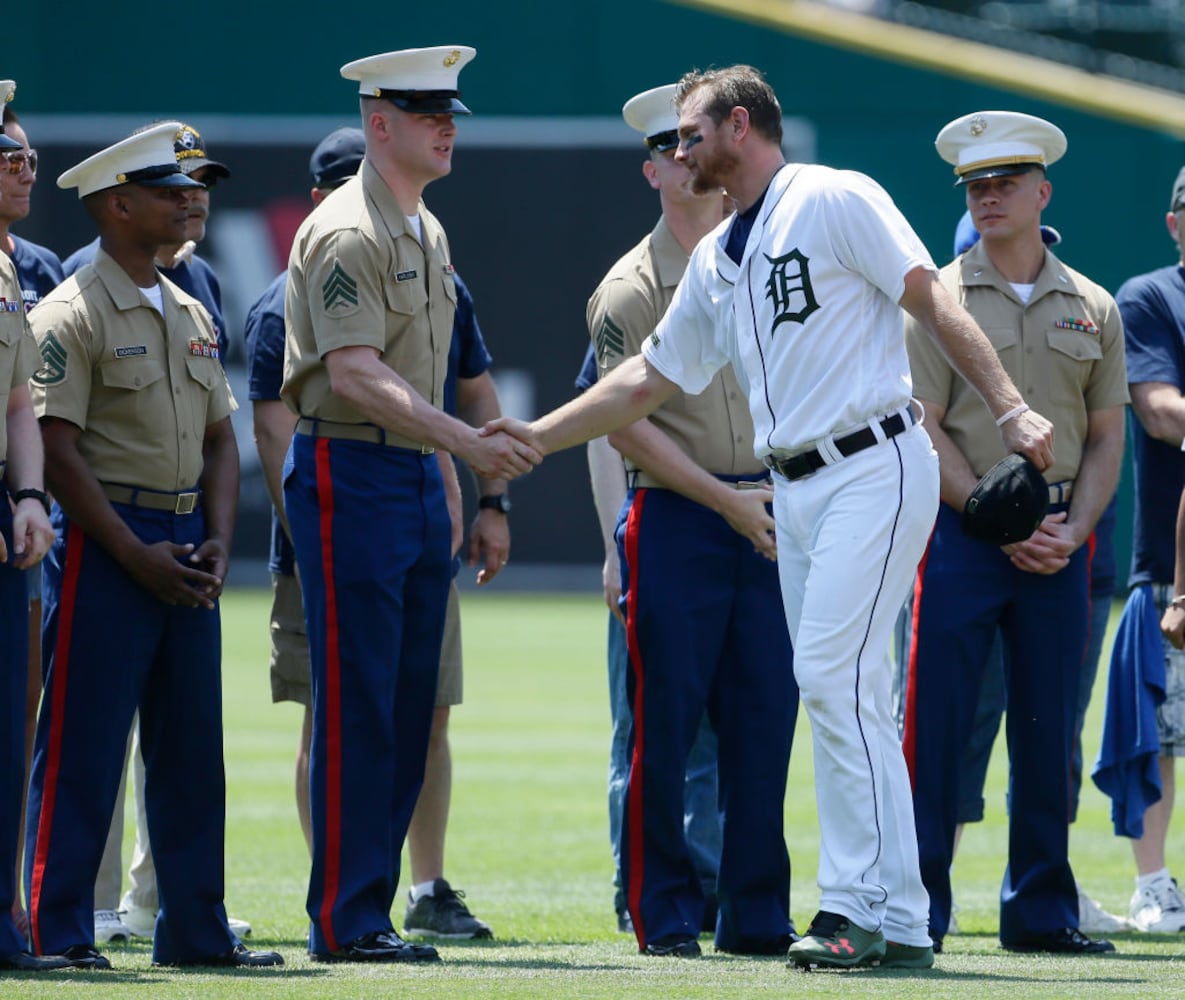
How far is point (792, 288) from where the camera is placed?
213 inches

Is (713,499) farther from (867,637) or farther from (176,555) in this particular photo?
(176,555)

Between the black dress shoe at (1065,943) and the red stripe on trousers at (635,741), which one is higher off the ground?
the red stripe on trousers at (635,741)

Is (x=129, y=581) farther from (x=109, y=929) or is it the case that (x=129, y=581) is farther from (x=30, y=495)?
(x=109, y=929)

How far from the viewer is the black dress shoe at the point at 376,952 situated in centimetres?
560

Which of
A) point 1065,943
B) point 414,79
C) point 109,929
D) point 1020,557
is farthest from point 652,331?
point 109,929

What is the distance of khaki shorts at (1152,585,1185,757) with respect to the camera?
717 cm

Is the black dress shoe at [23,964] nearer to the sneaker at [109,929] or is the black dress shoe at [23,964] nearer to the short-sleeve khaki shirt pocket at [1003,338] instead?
the sneaker at [109,929]

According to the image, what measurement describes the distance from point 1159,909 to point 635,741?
2073 mm

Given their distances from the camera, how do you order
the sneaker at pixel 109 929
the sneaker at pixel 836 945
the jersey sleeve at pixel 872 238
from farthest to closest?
the sneaker at pixel 109 929, the jersey sleeve at pixel 872 238, the sneaker at pixel 836 945

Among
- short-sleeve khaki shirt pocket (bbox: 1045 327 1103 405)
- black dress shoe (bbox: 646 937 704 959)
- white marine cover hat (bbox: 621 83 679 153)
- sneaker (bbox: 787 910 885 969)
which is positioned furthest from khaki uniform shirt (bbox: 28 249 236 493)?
short-sleeve khaki shirt pocket (bbox: 1045 327 1103 405)

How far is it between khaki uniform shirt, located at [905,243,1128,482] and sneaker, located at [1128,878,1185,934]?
1632 millimetres

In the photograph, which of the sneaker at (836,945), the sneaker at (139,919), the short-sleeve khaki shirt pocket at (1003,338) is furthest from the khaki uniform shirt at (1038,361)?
the sneaker at (139,919)

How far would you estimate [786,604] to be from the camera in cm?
564

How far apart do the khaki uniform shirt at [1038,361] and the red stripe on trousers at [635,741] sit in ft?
3.16
